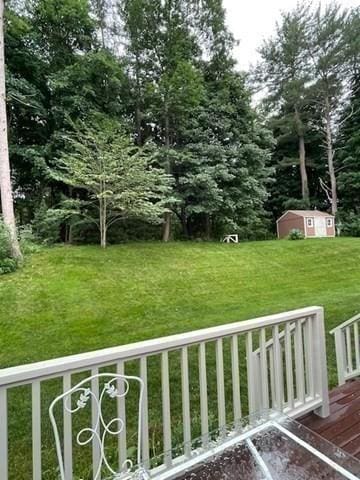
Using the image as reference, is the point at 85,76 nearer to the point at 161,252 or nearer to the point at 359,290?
the point at 161,252

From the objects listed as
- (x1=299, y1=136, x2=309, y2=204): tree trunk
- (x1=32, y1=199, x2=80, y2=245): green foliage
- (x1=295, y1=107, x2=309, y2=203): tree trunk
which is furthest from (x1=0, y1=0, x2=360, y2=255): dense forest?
(x1=299, y1=136, x2=309, y2=204): tree trunk

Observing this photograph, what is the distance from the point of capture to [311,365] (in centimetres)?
201

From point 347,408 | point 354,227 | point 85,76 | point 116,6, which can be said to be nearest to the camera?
point 347,408

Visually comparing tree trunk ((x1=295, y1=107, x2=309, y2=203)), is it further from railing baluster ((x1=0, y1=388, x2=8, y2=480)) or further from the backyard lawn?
railing baluster ((x1=0, y1=388, x2=8, y2=480))

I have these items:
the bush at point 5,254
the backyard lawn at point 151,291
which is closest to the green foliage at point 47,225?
the backyard lawn at point 151,291

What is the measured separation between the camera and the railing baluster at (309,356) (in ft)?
6.49

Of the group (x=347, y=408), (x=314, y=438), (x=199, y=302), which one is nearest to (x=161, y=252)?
(x=199, y=302)

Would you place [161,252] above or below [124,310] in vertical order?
above

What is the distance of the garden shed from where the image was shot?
51.1ft

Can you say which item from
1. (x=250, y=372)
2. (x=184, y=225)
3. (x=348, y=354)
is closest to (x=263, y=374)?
(x=250, y=372)

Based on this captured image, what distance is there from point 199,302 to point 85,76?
9543 mm

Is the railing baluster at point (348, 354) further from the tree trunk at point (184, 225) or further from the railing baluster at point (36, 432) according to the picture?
the tree trunk at point (184, 225)

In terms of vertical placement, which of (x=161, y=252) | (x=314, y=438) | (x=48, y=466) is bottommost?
(x=48, y=466)

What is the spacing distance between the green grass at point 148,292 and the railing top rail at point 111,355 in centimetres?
149
